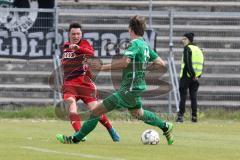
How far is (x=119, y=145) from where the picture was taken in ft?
46.9

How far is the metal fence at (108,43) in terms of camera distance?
25.5 metres

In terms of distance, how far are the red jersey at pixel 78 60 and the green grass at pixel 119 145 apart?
3.98 feet

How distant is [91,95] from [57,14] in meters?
9.64

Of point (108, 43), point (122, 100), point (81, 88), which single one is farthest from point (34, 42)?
point (122, 100)

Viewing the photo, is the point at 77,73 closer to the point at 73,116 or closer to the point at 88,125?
the point at 73,116

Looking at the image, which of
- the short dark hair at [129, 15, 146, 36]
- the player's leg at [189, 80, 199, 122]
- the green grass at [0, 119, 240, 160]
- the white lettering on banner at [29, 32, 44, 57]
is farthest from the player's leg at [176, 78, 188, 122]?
the short dark hair at [129, 15, 146, 36]

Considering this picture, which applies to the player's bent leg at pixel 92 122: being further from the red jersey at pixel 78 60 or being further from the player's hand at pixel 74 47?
the player's hand at pixel 74 47

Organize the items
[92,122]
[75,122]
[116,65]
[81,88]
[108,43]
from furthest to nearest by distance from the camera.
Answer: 1. [108,43]
2. [81,88]
3. [75,122]
4. [92,122]
5. [116,65]

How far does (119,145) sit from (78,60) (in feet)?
8.09

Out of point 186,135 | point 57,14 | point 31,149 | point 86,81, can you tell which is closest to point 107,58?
point 57,14

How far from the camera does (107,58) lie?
25859mm

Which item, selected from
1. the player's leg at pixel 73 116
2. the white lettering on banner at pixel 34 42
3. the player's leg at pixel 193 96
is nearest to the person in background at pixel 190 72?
the player's leg at pixel 193 96

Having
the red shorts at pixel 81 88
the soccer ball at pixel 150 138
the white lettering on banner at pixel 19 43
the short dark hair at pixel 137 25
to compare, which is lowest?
the soccer ball at pixel 150 138

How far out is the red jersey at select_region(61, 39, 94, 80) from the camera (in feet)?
52.6
